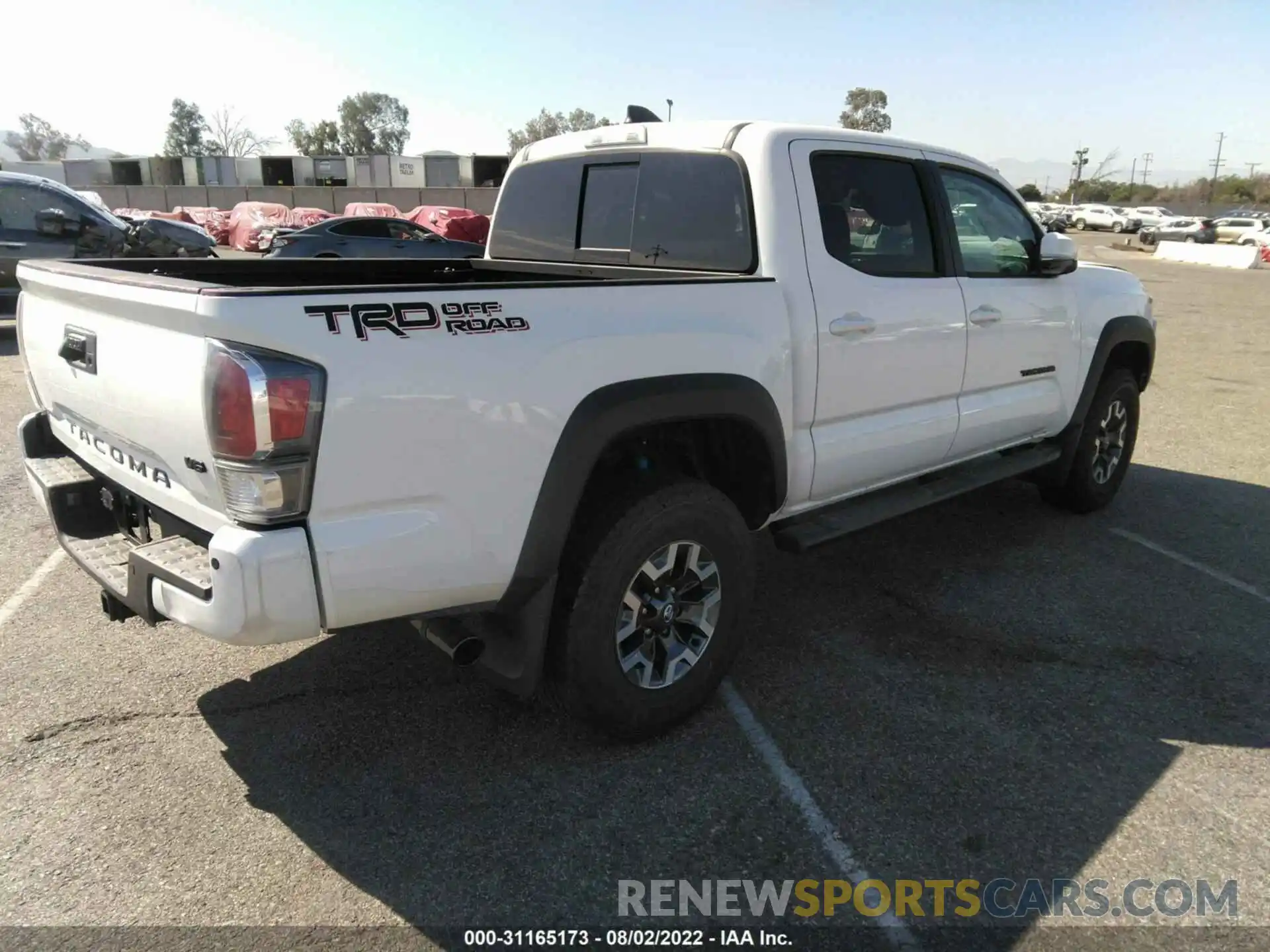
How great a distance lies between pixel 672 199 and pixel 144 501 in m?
2.25

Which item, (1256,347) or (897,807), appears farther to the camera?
(1256,347)

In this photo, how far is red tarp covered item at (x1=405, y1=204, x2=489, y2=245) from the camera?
25812 millimetres

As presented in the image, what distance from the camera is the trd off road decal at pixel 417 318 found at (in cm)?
215

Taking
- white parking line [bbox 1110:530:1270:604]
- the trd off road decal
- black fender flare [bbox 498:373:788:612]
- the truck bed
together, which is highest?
the truck bed

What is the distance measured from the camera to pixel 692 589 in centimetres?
311

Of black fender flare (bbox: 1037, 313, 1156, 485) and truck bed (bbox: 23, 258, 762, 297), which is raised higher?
truck bed (bbox: 23, 258, 762, 297)

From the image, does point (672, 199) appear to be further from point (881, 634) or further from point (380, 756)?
point (380, 756)

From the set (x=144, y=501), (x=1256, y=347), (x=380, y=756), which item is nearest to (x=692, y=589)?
(x=380, y=756)

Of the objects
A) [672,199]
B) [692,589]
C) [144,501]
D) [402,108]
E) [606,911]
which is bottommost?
[606,911]

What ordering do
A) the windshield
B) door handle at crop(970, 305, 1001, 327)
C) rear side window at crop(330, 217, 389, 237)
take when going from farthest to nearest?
1. rear side window at crop(330, 217, 389, 237)
2. the windshield
3. door handle at crop(970, 305, 1001, 327)

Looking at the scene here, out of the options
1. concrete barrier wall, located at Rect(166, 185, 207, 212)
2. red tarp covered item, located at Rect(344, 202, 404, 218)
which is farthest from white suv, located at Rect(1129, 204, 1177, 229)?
concrete barrier wall, located at Rect(166, 185, 207, 212)

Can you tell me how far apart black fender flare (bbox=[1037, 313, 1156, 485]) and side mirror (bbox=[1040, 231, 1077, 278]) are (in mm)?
712

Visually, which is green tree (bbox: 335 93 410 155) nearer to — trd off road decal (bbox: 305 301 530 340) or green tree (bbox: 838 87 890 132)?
green tree (bbox: 838 87 890 132)

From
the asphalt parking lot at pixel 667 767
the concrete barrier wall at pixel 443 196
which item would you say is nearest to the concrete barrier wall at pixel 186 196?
the concrete barrier wall at pixel 443 196
